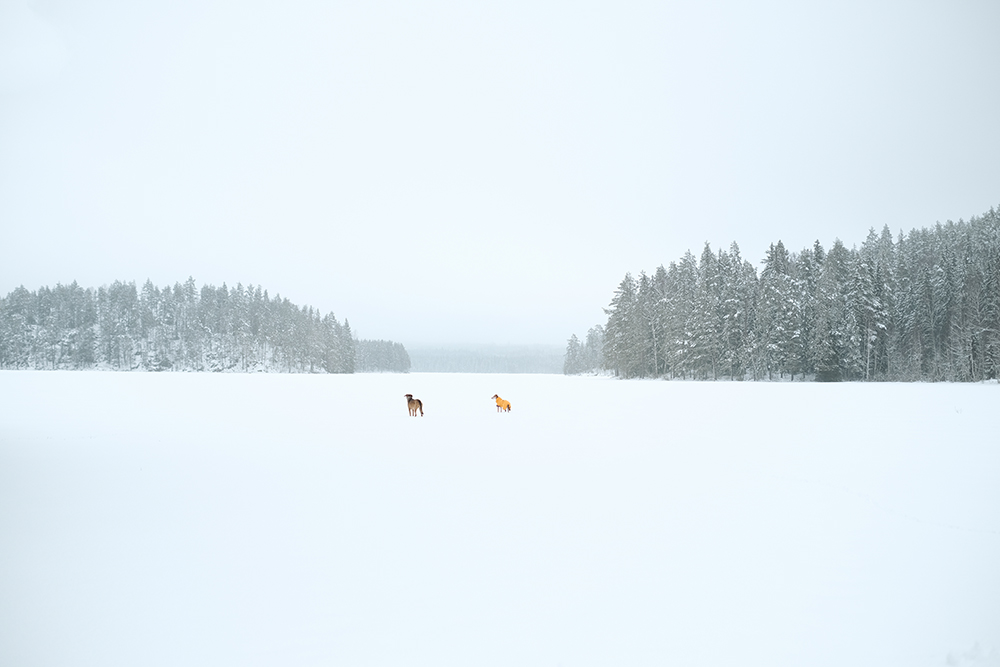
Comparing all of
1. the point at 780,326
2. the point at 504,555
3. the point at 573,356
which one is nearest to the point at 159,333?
the point at 573,356

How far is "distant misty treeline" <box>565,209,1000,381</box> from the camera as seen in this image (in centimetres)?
4900

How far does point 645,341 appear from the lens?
67438 millimetres

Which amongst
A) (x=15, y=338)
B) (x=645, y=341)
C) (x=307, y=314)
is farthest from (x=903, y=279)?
(x=15, y=338)

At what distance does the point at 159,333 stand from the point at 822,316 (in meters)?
131

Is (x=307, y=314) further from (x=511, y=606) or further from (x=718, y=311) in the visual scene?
(x=511, y=606)

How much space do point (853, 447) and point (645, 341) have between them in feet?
189

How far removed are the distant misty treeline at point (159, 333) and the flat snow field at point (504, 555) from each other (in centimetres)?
11068

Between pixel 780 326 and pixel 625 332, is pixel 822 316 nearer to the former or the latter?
pixel 780 326

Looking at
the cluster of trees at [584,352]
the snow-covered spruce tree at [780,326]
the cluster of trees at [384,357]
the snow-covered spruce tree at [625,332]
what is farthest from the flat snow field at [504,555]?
the cluster of trees at [384,357]

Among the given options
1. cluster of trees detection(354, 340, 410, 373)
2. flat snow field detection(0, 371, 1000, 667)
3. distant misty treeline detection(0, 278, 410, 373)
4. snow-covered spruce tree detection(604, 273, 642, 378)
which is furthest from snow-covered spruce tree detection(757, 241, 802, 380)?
cluster of trees detection(354, 340, 410, 373)

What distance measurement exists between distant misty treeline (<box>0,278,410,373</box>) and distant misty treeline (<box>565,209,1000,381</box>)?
7492cm

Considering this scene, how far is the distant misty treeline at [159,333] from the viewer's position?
108250 millimetres

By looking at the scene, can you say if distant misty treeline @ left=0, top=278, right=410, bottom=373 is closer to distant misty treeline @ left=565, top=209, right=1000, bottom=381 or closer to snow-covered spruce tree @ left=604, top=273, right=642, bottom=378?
snow-covered spruce tree @ left=604, top=273, right=642, bottom=378

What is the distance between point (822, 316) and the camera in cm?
4878
